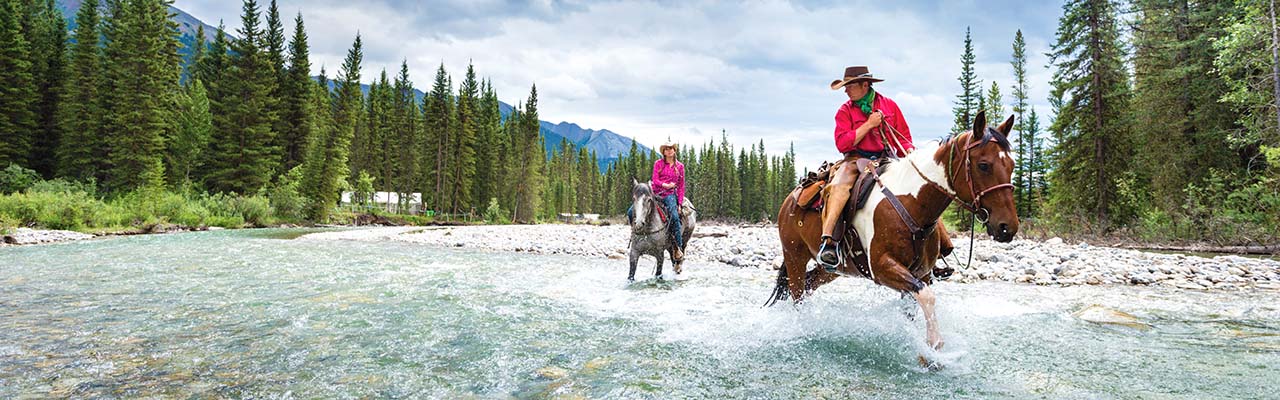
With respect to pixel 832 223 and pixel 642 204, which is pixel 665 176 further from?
pixel 832 223

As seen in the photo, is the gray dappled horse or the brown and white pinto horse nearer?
the brown and white pinto horse

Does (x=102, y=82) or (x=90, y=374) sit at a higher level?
(x=102, y=82)

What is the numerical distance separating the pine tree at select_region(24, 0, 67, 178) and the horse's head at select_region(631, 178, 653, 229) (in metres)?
49.2

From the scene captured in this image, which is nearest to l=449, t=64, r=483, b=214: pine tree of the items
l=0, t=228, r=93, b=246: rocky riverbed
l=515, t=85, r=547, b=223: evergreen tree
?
l=515, t=85, r=547, b=223: evergreen tree

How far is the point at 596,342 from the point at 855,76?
349 cm

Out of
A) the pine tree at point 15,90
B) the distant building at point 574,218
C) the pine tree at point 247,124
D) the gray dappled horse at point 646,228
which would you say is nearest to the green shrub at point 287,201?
the pine tree at point 247,124

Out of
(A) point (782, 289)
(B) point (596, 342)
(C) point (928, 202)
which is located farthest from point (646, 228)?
(C) point (928, 202)

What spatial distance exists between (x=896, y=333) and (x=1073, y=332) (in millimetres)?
2150

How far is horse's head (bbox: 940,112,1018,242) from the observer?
12.0ft

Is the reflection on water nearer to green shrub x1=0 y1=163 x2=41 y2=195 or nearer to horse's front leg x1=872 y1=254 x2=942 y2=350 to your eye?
horse's front leg x1=872 y1=254 x2=942 y2=350

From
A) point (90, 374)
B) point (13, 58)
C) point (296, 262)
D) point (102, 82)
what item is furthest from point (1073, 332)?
point (13, 58)

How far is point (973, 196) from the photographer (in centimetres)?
384

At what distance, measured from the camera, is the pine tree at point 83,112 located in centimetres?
3497

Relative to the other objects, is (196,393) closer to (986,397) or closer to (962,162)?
(986,397)
